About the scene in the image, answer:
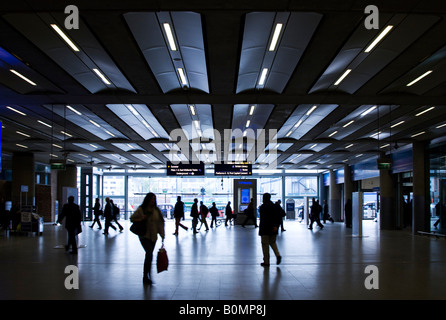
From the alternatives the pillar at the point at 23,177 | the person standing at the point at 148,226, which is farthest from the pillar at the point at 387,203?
the pillar at the point at 23,177

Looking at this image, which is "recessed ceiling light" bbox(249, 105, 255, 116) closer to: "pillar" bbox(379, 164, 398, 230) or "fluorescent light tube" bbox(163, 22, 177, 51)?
"fluorescent light tube" bbox(163, 22, 177, 51)

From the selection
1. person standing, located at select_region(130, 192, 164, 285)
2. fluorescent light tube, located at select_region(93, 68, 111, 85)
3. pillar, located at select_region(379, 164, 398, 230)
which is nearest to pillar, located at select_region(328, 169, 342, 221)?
pillar, located at select_region(379, 164, 398, 230)

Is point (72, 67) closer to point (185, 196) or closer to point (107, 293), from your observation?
point (107, 293)

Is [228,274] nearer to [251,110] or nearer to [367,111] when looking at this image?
[251,110]

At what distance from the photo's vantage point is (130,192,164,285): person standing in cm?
772

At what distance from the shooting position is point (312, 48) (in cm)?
916

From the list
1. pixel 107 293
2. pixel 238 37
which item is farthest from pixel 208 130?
pixel 107 293

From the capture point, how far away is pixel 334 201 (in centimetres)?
3797

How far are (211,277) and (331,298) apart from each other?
2652 millimetres

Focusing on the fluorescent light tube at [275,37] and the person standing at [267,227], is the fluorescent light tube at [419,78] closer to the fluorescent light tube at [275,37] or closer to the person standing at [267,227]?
the fluorescent light tube at [275,37]

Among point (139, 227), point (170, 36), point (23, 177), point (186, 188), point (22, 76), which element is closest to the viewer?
point (139, 227)

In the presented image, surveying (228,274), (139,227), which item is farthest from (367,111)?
(139,227)

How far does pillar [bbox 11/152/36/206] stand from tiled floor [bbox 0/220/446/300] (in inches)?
519

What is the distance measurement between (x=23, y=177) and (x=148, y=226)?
21593 mm
